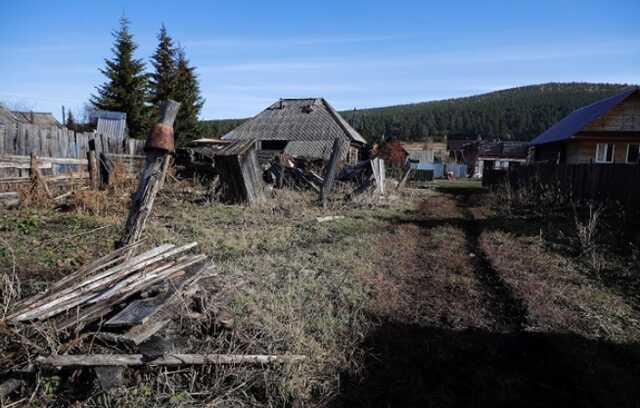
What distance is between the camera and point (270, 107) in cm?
3419

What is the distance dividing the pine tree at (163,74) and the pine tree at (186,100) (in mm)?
473

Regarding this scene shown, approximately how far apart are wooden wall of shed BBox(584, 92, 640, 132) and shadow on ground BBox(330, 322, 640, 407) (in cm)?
2267

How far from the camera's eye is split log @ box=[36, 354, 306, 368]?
2.25 metres

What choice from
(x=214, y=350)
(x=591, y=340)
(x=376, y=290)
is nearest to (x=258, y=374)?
(x=214, y=350)

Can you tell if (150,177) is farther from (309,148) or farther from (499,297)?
(309,148)

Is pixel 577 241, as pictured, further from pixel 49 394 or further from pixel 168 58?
pixel 168 58

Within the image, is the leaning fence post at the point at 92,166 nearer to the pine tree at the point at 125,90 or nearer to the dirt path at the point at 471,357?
the dirt path at the point at 471,357

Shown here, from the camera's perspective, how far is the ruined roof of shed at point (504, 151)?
53.9 meters

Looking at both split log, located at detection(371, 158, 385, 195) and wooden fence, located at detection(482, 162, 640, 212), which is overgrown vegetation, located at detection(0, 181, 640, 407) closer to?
wooden fence, located at detection(482, 162, 640, 212)

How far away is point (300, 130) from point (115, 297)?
28.6m

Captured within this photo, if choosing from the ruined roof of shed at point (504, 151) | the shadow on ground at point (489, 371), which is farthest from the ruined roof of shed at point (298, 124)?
the ruined roof of shed at point (504, 151)

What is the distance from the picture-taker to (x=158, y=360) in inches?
94.4

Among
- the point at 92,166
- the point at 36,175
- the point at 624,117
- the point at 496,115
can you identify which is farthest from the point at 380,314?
the point at 496,115

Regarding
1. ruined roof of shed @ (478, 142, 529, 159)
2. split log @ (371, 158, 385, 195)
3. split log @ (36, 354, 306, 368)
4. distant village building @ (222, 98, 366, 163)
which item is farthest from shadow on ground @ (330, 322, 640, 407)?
ruined roof of shed @ (478, 142, 529, 159)
